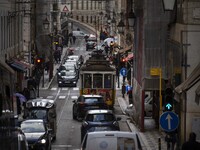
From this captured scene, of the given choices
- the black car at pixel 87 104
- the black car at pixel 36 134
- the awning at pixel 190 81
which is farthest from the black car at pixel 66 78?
the black car at pixel 36 134

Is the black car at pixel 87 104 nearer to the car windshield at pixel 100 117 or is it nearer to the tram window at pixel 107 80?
the tram window at pixel 107 80

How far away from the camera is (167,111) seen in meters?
22.7

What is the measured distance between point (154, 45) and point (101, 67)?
11.5m

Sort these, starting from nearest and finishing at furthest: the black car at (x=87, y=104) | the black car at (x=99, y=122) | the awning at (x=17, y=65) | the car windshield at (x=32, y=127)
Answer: the car windshield at (x=32, y=127) → the black car at (x=99, y=122) → the black car at (x=87, y=104) → the awning at (x=17, y=65)

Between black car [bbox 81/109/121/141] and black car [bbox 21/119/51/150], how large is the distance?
6.71ft

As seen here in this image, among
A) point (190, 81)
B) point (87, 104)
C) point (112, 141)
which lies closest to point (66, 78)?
point (87, 104)

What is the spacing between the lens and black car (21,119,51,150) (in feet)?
91.2

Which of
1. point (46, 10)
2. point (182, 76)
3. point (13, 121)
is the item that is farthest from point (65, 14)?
point (13, 121)

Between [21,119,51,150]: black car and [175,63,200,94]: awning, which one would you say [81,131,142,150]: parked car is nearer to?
[21,119,51,150]: black car

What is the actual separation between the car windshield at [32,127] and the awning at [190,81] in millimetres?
5176

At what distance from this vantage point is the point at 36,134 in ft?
93.8

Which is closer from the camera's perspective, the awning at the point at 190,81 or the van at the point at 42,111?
the awning at the point at 190,81

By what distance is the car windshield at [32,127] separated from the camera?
96.0ft

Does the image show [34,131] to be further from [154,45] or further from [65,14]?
[65,14]
